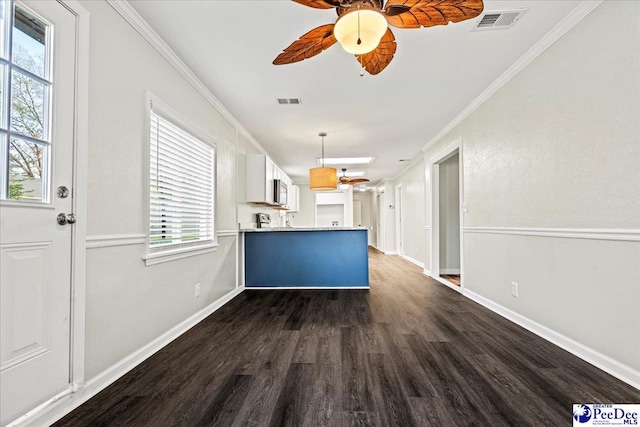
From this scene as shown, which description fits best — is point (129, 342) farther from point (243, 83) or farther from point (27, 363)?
point (243, 83)

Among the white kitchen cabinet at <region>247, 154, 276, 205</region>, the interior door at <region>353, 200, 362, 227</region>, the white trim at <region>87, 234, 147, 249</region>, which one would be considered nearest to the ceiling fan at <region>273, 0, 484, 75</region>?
the white trim at <region>87, 234, 147, 249</region>

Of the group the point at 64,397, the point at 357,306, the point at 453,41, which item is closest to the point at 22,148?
the point at 64,397

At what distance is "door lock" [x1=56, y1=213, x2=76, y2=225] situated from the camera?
156 cm

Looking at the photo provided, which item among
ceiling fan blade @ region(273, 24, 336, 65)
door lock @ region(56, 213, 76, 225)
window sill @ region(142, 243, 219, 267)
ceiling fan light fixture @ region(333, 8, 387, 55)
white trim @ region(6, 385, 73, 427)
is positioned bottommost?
white trim @ region(6, 385, 73, 427)

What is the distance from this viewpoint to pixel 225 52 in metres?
2.57

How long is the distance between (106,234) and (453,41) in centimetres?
295

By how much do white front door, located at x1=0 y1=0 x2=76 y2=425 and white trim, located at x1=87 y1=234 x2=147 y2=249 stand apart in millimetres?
138

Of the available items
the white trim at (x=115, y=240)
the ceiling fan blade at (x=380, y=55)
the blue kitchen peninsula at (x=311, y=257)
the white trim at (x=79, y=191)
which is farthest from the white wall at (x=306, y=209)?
the white trim at (x=79, y=191)

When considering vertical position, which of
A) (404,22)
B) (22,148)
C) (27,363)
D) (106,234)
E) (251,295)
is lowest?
A: (251,295)

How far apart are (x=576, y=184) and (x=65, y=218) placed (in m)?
3.35

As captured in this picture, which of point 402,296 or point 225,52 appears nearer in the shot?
point 225,52

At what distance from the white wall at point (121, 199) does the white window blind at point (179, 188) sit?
0.18 meters

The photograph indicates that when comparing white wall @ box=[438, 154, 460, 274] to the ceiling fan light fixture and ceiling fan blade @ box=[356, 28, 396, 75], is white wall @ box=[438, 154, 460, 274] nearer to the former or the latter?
ceiling fan blade @ box=[356, 28, 396, 75]

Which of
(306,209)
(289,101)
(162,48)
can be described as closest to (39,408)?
(162,48)
